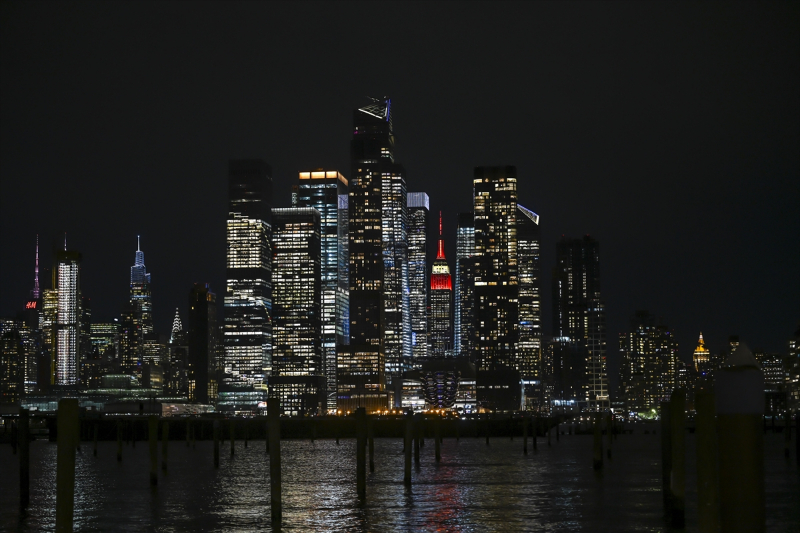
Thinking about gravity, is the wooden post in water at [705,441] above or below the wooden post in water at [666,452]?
above

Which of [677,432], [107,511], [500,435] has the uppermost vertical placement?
[677,432]

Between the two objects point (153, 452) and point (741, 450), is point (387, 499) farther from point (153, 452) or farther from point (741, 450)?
point (741, 450)

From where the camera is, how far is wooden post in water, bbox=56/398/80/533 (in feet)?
58.4

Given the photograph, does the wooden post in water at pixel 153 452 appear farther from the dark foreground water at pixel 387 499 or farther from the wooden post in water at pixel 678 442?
the wooden post in water at pixel 678 442

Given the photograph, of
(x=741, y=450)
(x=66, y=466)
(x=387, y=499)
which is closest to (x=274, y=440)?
(x=66, y=466)

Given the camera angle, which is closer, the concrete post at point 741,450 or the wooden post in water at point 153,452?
the concrete post at point 741,450

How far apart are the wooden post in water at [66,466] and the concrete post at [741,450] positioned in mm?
14878

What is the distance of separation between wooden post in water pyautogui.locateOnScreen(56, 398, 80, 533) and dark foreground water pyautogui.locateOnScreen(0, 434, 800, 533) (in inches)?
548

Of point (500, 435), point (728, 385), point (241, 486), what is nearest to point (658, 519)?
point (241, 486)

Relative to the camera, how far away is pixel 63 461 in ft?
60.8

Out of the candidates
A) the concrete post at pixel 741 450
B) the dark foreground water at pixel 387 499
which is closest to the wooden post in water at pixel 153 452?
the dark foreground water at pixel 387 499

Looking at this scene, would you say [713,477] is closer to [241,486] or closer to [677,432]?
[677,432]

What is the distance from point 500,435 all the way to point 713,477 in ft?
499

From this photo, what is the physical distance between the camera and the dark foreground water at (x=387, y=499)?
34.2 m
